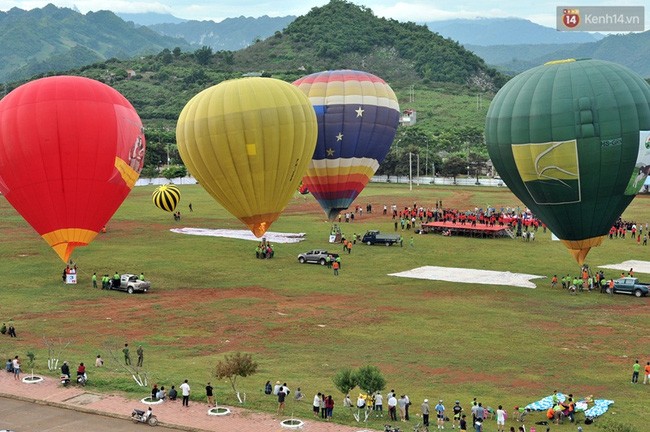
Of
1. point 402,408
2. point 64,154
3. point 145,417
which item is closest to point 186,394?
point 145,417

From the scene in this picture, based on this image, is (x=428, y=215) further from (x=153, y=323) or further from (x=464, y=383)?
(x=464, y=383)

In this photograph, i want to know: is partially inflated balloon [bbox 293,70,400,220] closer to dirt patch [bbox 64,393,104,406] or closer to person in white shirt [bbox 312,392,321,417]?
dirt patch [bbox 64,393,104,406]

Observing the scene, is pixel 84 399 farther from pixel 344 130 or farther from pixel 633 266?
pixel 633 266

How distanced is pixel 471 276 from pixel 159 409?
103 feet

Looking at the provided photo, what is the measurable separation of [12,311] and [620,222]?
52530mm

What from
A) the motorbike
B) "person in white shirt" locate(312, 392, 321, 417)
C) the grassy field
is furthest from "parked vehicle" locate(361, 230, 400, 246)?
the motorbike

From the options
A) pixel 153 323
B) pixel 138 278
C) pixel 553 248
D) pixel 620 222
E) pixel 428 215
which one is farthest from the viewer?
pixel 428 215

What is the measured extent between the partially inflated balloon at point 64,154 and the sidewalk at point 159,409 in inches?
588

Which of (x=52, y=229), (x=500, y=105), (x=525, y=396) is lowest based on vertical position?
(x=525, y=396)

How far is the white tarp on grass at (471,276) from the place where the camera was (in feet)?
179

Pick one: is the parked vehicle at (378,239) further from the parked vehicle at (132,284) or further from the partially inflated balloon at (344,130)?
the parked vehicle at (132,284)

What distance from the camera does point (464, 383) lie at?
109 ft

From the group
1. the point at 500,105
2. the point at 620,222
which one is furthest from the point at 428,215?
the point at 500,105

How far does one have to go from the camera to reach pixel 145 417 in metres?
27.2
